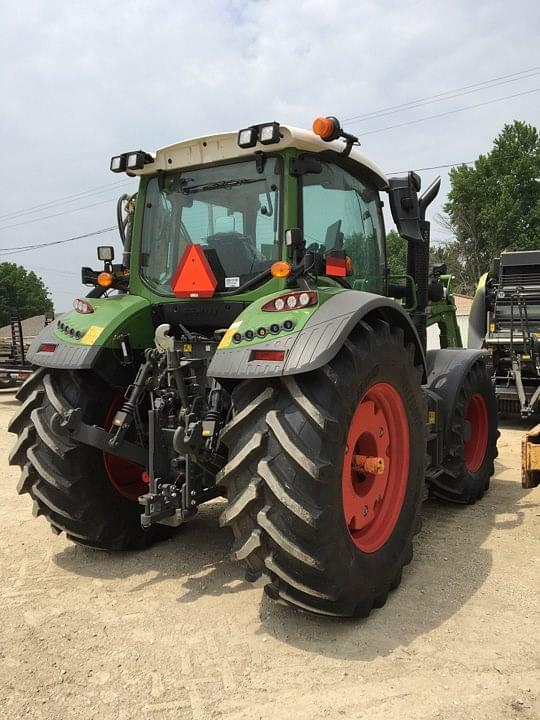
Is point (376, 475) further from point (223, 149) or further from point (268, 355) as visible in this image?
point (223, 149)

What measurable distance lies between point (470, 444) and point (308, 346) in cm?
330

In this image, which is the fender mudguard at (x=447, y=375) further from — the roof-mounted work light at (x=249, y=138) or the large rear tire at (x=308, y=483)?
the roof-mounted work light at (x=249, y=138)

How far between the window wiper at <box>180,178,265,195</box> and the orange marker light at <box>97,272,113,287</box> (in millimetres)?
762

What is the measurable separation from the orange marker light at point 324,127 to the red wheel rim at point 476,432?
9.94 feet

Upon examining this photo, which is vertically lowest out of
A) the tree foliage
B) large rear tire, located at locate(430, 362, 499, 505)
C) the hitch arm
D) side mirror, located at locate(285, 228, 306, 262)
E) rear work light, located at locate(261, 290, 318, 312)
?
large rear tire, located at locate(430, 362, 499, 505)

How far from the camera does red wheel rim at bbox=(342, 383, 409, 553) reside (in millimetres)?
3277

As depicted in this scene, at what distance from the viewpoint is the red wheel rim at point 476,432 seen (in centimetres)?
552

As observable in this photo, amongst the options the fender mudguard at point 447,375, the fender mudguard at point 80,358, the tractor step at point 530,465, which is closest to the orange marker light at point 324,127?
the fender mudguard at point 80,358

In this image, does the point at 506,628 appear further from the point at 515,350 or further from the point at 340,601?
the point at 515,350

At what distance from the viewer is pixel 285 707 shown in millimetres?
Answer: 2416

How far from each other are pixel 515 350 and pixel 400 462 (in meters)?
6.75

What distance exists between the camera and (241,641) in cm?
292

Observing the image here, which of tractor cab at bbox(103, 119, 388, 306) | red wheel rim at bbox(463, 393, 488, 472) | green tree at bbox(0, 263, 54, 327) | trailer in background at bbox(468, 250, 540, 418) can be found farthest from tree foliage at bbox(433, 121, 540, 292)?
green tree at bbox(0, 263, 54, 327)

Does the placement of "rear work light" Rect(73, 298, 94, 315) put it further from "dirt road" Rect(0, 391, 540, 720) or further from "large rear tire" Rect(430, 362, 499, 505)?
"large rear tire" Rect(430, 362, 499, 505)
